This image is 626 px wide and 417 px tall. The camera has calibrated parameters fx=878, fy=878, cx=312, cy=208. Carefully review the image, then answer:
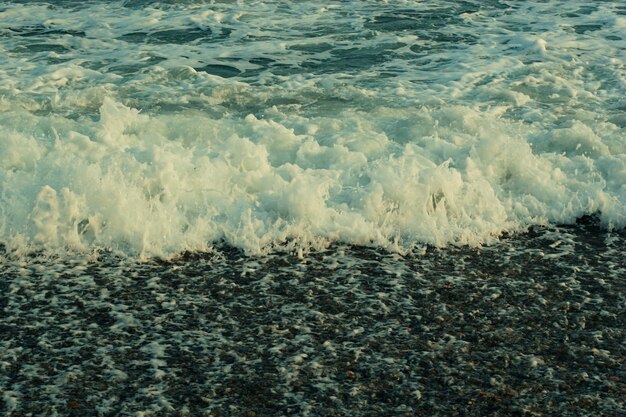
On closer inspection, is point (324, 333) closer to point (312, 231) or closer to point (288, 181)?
point (312, 231)

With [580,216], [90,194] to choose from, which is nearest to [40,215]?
[90,194]

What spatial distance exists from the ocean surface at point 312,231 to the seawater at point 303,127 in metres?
0.03

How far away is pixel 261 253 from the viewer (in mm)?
6410

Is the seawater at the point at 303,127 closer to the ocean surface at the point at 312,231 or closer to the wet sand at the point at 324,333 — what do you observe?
the ocean surface at the point at 312,231

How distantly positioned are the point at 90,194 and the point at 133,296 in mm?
1410

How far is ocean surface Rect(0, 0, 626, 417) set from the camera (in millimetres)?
4809

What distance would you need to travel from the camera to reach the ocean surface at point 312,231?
4809mm

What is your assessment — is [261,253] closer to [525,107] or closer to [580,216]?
[580,216]

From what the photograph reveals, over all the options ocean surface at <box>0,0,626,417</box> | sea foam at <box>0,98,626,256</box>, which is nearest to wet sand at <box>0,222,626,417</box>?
ocean surface at <box>0,0,626,417</box>

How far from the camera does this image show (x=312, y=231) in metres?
6.70

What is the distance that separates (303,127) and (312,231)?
7.53 feet

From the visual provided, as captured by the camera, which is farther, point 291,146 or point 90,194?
point 291,146

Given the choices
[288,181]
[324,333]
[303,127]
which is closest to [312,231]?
[288,181]

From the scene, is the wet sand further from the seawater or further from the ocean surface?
the seawater
